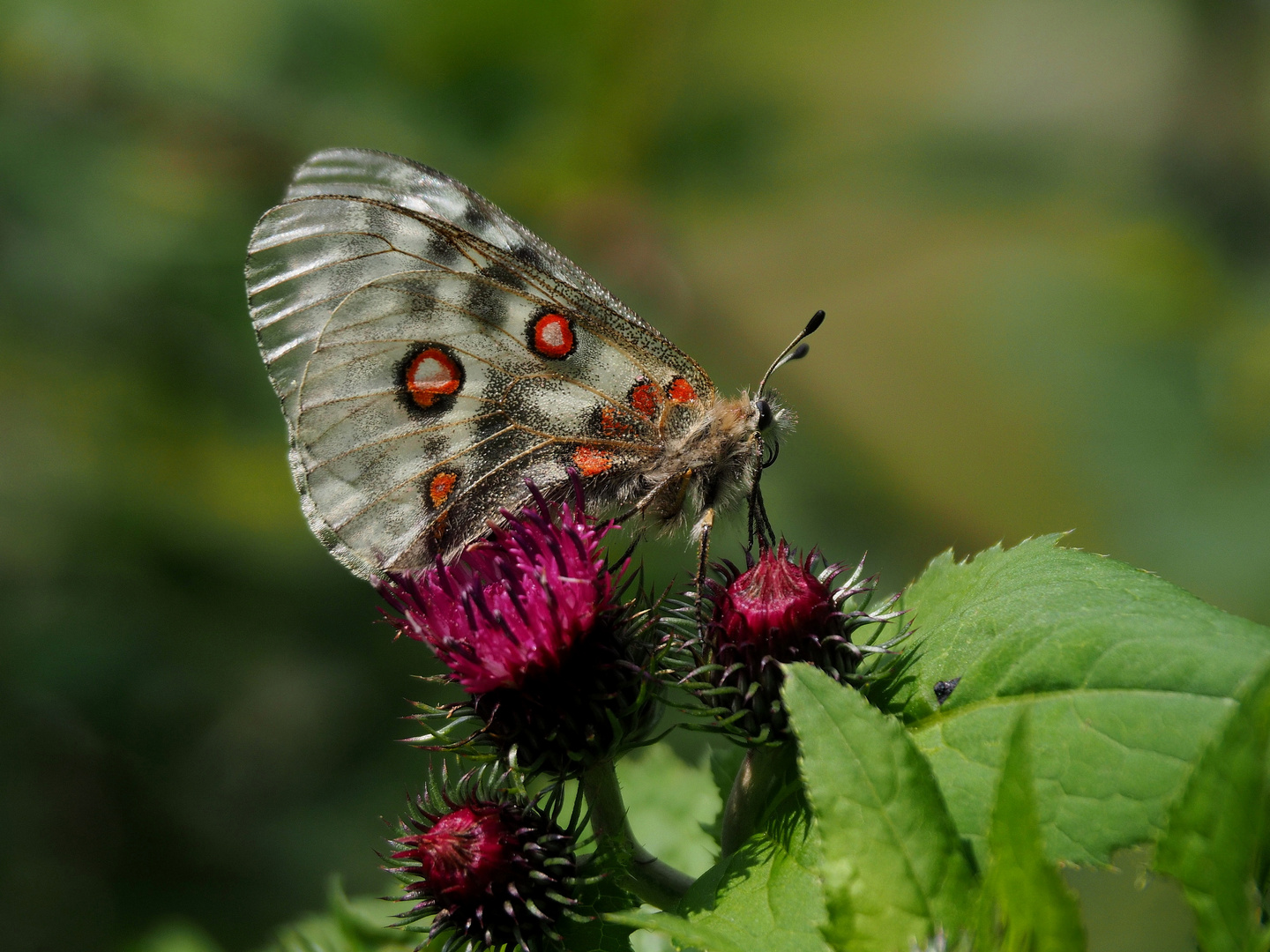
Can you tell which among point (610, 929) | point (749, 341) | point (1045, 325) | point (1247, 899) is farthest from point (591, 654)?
point (1045, 325)

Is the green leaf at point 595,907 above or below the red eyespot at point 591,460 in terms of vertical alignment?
below

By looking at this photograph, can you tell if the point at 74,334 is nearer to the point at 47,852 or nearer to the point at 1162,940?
the point at 47,852

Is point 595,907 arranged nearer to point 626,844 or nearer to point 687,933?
point 626,844

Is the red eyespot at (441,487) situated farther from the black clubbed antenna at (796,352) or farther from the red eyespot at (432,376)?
the black clubbed antenna at (796,352)

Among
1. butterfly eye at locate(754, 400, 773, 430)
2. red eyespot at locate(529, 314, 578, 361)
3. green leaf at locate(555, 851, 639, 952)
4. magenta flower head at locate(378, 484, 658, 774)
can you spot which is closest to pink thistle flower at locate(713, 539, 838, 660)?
magenta flower head at locate(378, 484, 658, 774)

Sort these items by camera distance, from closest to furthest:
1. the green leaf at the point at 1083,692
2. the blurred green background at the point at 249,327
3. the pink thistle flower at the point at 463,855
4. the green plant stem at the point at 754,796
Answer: the green leaf at the point at 1083,692 → the pink thistle flower at the point at 463,855 → the green plant stem at the point at 754,796 → the blurred green background at the point at 249,327

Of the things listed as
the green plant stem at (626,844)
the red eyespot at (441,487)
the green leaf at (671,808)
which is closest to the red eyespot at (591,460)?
the red eyespot at (441,487)
